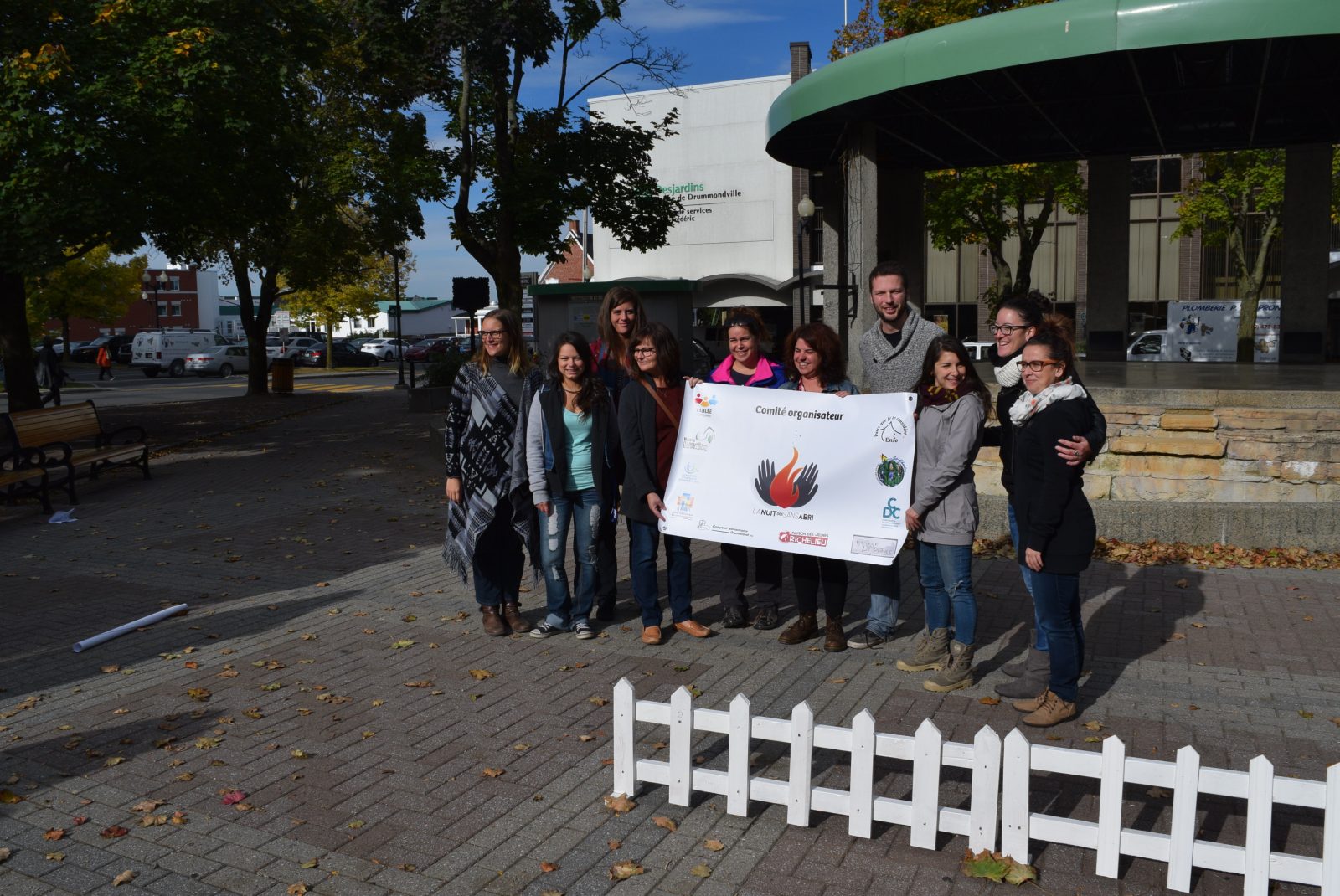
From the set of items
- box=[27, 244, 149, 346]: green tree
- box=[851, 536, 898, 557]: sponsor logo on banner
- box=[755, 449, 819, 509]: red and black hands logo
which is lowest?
box=[851, 536, 898, 557]: sponsor logo on banner

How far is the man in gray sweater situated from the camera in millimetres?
6164

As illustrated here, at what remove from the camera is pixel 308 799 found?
4.71 meters

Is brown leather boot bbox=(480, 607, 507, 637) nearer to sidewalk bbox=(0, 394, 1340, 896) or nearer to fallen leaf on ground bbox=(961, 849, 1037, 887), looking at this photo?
sidewalk bbox=(0, 394, 1340, 896)

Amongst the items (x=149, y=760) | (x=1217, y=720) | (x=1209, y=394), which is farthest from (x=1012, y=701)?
(x=1209, y=394)

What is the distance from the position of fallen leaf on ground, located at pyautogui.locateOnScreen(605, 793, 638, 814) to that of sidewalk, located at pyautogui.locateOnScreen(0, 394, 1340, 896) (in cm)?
5

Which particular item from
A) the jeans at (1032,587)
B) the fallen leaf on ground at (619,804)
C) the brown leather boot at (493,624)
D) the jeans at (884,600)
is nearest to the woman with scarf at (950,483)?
the jeans at (1032,587)

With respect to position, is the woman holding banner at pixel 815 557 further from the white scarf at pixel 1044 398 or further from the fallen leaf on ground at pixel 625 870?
the fallen leaf on ground at pixel 625 870

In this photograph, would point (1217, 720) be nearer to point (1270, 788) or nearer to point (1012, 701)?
point (1012, 701)

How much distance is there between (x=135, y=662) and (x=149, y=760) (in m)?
1.75

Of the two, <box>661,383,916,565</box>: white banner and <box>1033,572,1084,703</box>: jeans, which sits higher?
<box>661,383,916,565</box>: white banner

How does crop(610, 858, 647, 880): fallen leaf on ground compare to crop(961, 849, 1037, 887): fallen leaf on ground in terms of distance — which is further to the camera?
crop(610, 858, 647, 880): fallen leaf on ground

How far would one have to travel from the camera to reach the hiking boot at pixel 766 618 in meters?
7.01

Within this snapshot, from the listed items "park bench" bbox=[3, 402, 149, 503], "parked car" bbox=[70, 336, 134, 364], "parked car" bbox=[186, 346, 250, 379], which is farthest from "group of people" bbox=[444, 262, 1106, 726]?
"parked car" bbox=[70, 336, 134, 364]

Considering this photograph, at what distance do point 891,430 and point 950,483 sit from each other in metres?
0.44
